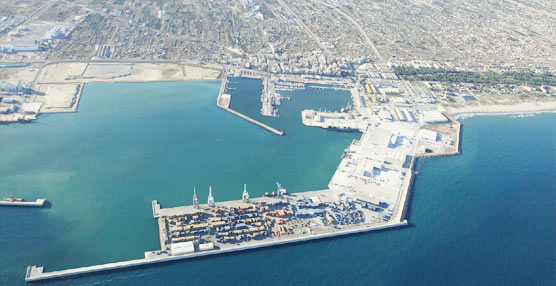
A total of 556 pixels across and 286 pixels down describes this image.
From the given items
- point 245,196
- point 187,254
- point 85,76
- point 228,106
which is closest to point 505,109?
point 228,106

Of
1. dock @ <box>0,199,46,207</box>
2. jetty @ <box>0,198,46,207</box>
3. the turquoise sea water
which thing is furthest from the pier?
jetty @ <box>0,198,46,207</box>

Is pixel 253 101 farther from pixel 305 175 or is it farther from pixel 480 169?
pixel 480 169

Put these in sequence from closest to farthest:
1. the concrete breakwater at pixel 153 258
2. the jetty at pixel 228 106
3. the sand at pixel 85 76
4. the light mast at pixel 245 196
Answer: the concrete breakwater at pixel 153 258 → the light mast at pixel 245 196 → the jetty at pixel 228 106 → the sand at pixel 85 76

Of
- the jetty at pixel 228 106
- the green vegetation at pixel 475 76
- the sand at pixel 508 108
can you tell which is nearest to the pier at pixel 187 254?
the jetty at pixel 228 106

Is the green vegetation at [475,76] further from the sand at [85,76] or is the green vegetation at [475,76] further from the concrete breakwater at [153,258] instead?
the concrete breakwater at [153,258]

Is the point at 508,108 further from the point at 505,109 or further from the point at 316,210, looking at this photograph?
the point at 316,210
